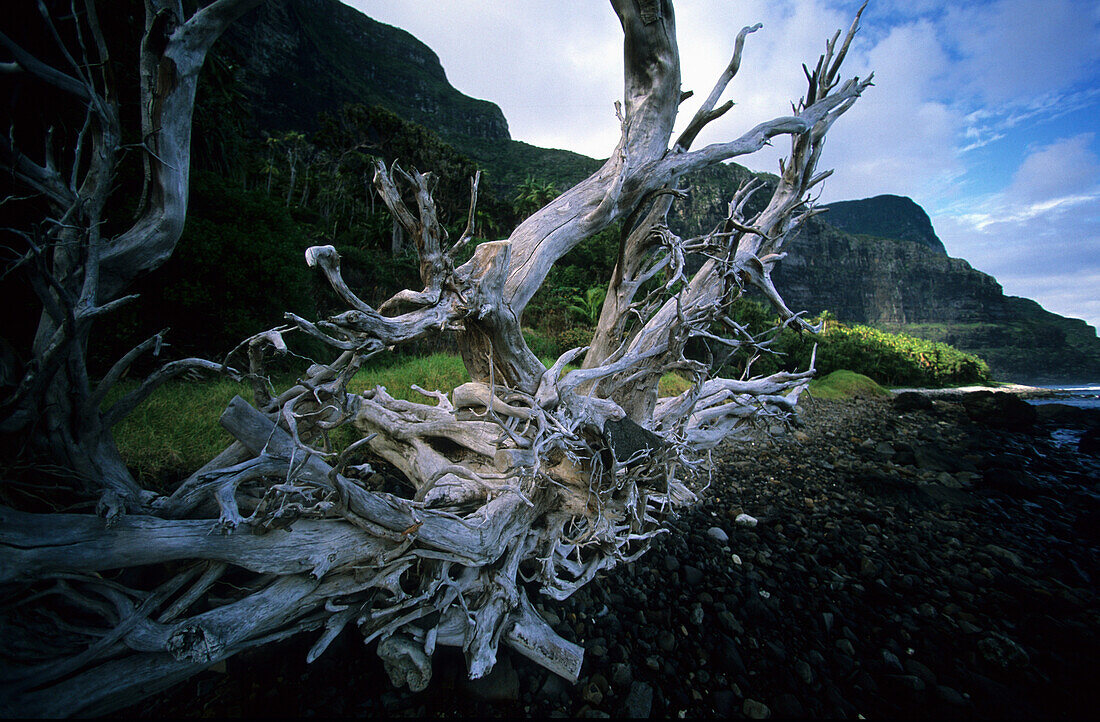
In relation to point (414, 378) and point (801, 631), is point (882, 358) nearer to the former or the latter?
point (801, 631)

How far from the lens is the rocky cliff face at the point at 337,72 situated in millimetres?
42344

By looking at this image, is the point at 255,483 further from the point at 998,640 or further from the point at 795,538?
the point at 998,640

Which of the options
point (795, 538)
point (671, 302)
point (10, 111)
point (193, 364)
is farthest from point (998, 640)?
point (10, 111)

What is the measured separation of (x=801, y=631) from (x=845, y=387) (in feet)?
47.1

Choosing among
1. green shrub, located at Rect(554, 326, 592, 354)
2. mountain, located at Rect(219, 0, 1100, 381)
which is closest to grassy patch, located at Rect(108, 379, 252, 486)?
green shrub, located at Rect(554, 326, 592, 354)

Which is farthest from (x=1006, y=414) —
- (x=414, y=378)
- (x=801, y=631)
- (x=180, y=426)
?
(x=180, y=426)

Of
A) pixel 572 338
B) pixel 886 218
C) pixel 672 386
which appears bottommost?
pixel 672 386

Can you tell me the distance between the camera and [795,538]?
4.13m

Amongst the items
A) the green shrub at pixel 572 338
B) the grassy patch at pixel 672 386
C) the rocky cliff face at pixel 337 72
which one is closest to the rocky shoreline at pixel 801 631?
the grassy patch at pixel 672 386

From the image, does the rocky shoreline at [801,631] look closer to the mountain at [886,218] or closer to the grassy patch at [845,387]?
the grassy patch at [845,387]

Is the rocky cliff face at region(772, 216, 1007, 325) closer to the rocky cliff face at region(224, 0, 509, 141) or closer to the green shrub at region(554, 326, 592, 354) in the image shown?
the green shrub at region(554, 326, 592, 354)

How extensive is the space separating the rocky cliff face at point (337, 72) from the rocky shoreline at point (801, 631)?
41732 mm

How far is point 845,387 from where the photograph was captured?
14180 mm

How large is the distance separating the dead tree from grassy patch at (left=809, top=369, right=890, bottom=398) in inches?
448
